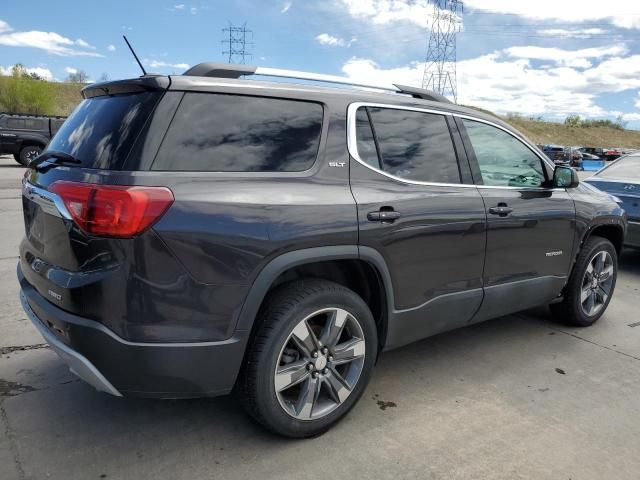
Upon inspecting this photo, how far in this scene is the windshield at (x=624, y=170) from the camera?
7102 millimetres

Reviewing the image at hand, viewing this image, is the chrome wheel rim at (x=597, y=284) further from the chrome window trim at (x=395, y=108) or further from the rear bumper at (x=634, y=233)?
the rear bumper at (x=634, y=233)

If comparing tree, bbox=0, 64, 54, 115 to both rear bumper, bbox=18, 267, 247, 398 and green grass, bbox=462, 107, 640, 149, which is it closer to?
rear bumper, bbox=18, 267, 247, 398

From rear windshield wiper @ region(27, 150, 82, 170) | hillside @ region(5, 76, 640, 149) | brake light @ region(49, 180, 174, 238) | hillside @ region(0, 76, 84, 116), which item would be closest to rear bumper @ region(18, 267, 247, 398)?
brake light @ region(49, 180, 174, 238)

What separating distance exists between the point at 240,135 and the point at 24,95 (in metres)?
68.2

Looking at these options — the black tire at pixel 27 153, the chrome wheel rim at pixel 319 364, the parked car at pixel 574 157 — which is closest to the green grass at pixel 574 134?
the parked car at pixel 574 157

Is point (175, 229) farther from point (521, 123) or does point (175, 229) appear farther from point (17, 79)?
point (521, 123)

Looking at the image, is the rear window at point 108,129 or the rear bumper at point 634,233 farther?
the rear bumper at point 634,233

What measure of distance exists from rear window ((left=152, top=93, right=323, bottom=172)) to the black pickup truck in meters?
20.0

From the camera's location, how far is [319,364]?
276 cm

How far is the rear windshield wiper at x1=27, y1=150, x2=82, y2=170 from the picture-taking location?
260cm

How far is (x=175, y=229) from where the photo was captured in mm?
2236

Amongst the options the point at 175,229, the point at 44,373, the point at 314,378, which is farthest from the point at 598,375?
the point at 44,373

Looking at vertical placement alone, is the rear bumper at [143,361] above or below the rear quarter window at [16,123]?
below

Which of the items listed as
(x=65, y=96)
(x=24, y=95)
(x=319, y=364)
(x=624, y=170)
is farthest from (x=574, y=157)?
(x=65, y=96)
